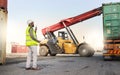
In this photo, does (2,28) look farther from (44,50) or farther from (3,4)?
(44,50)

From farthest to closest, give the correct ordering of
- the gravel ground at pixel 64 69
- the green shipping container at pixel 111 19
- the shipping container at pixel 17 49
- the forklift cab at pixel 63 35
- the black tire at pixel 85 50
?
the shipping container at pixel 17 49, the forklift cab at pixel 63 35, the black tire at pixel 85 50, the green shipping container at pixel 111 19, the gravel ground at pixel 64 69

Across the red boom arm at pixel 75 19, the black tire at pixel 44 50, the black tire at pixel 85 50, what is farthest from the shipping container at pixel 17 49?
the black tire at pixel 85 50

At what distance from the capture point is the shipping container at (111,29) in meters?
18.9

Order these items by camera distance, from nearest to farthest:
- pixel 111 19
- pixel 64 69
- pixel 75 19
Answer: pixel 64 69, pixel 111 19, pixel 75 19

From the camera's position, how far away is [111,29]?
64.2 feet

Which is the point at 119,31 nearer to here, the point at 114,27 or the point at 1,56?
the point at 114,27

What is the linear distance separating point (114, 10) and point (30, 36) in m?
9.69

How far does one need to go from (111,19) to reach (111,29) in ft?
2.21

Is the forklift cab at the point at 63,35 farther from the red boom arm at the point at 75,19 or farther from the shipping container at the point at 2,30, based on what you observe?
the shipping container at the point at 2,30

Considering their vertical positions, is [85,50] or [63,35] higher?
[63,35]

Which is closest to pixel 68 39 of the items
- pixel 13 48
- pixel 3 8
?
pixel 3 8

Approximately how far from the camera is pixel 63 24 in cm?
2792

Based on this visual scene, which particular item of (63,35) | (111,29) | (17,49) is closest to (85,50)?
(63,35)

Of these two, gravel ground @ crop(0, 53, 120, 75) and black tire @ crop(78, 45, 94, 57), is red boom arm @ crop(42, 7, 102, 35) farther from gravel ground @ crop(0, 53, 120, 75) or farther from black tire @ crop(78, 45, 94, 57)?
gravel ground @ crop(0, 53, 120, 75)
